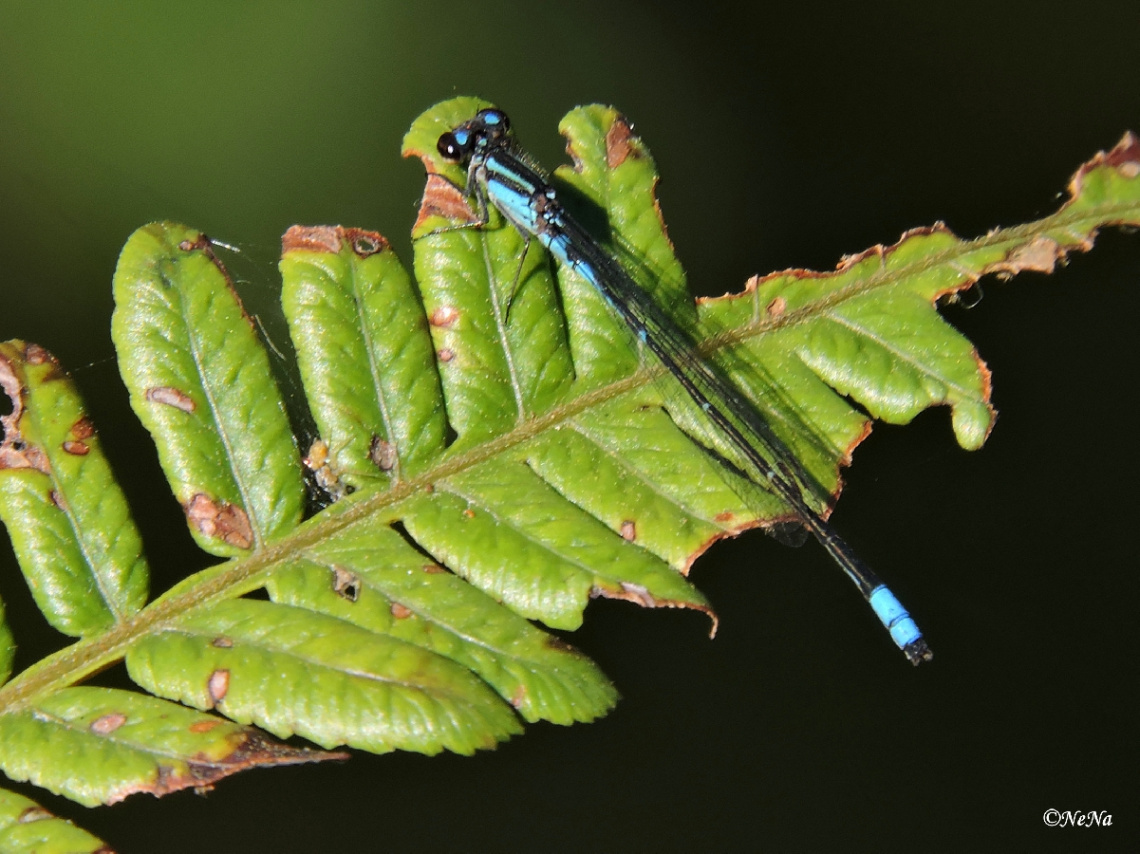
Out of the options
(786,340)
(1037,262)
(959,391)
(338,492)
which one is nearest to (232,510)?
(338,492)

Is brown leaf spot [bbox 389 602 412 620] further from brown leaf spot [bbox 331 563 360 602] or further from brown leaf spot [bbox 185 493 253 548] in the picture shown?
brown leaf spot [bbox 185 493 253 548]

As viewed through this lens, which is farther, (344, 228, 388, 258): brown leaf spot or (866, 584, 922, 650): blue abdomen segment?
(866, 584, 922, 650): blue abdomen segment

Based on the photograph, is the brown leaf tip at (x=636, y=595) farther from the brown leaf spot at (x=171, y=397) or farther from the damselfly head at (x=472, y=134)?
the damselfly head at (x=472, y=134)

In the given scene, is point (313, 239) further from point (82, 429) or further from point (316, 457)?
point (82, 429)

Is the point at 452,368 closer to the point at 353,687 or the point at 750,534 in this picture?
the point at 353,687

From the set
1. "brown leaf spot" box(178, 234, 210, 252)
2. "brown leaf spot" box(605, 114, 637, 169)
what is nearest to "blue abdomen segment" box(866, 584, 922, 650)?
"brown leaf spot" box(605, 114, 637, 169)

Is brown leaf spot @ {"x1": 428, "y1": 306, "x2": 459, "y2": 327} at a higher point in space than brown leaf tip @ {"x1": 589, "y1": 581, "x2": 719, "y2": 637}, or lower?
higher

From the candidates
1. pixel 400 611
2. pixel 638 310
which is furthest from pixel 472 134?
pixel 400 611
